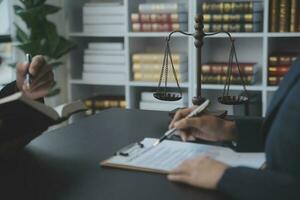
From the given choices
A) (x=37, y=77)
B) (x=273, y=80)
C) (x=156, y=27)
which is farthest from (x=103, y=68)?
(x=37, y=77)

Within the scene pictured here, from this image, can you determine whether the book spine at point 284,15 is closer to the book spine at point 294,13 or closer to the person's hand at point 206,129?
the book spine at point 294,13

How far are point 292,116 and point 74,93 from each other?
2.90 metres

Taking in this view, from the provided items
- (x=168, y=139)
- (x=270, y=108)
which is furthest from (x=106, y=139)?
(x=270, y=108)

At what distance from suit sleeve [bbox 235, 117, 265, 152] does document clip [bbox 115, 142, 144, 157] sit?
0.95ft

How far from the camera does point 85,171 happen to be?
1.23 meters

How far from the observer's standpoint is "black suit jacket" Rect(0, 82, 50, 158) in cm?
126

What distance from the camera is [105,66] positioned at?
3547 mm

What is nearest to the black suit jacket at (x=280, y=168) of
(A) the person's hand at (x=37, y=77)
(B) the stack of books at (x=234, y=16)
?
(A) the person's hand at (x=37, y=77)

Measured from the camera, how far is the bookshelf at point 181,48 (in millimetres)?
3172

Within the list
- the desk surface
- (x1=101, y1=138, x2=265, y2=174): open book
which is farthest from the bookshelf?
(x1=101, y1=138, x2=265, y2=174): open book

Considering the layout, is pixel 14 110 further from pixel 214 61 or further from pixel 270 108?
pixel 214 61

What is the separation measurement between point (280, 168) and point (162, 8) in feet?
7.96

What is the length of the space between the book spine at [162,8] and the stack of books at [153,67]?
311 mm

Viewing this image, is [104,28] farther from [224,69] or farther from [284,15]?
[284,15]
